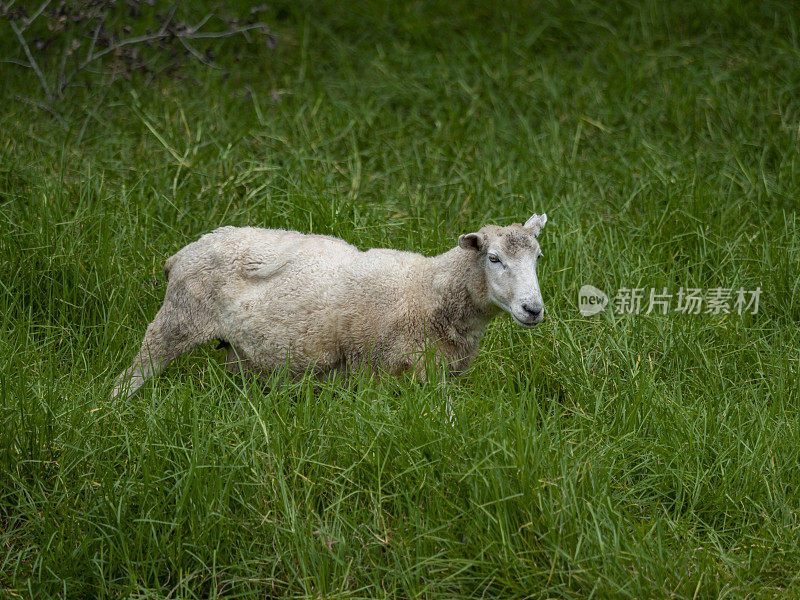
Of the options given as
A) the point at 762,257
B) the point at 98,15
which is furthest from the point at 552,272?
the point at 98,15

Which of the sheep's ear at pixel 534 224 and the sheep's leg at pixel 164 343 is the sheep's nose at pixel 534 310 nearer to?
the sheep's ear at pixel 534 224

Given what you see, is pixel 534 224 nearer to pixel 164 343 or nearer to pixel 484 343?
pixel 484 343

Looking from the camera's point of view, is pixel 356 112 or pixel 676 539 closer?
pixel 676 539

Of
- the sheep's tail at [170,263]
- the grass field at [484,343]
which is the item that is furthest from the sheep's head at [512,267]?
the sheep's tail at [170,263]

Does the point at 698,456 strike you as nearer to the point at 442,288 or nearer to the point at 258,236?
the point at 442,288

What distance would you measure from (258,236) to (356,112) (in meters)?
3.34

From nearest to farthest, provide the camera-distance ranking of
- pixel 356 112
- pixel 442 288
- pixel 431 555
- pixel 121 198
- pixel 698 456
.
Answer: pixel 431 555 < pixel 698 456 < pixel 442 288 < pixel 121 198 < pixel 356 112

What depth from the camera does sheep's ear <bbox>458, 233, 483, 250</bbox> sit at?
180 inches

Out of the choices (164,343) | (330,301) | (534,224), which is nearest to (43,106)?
(164,343)

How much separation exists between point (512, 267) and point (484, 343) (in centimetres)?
123

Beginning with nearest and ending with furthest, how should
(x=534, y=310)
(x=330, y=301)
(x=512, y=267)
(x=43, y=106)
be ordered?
1. (x=534, y=310)
2. (x=512, y=267)
3. (x=330, y=301)
4. (x=43, y=106)

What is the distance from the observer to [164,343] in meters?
5.04

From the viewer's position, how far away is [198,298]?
4.96 metres

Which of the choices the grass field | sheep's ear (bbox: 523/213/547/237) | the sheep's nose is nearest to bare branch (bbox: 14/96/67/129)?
the grass field
